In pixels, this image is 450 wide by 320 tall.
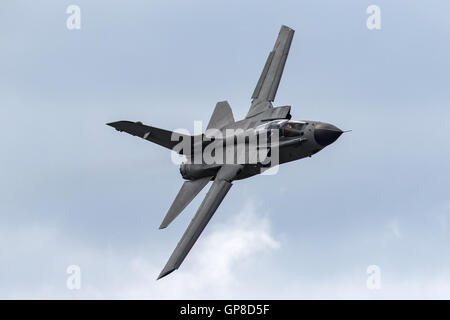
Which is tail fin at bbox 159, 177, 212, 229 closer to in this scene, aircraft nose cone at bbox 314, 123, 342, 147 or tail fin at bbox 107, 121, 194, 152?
tail fin at bbox 107, 121, 194, 152

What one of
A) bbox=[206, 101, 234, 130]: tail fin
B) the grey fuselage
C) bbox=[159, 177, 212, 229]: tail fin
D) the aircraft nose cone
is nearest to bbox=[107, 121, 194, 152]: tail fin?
the grey fuselage

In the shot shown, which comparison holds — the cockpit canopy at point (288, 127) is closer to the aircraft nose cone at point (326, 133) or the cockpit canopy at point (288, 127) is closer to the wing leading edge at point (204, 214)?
the aircraft nose cone at point (326, 133)

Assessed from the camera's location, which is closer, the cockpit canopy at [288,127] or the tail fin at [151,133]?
the cockpit canopy at [288,127]

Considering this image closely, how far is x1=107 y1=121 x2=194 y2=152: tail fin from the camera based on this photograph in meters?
54.3

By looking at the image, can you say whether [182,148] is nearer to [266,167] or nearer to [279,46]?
[266,167]

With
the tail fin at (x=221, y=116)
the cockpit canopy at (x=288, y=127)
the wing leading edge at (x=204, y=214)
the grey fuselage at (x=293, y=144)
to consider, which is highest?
the tail fin at (x=221, y=116)

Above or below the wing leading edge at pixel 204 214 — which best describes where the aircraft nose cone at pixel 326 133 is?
above

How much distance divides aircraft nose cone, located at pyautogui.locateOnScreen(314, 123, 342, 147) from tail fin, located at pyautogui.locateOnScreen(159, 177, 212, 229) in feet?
24.3

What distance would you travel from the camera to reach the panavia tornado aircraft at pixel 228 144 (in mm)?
49969

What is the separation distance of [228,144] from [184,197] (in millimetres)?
4147

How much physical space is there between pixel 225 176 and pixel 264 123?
163 inches

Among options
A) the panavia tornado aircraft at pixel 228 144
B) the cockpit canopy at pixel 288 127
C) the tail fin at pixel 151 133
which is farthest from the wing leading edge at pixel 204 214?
the tail fin at pixel 151 133

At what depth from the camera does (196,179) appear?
5372 centimetres

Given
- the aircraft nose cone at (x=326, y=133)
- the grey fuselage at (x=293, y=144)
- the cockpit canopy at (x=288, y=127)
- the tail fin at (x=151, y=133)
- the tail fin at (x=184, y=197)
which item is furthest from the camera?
the tail fin at (x=151, y=133)
